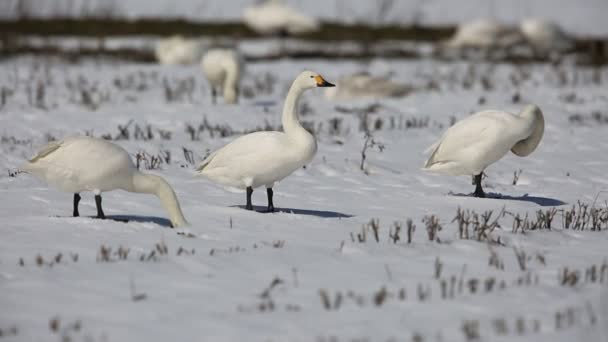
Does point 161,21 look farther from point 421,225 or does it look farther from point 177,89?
point 421,225

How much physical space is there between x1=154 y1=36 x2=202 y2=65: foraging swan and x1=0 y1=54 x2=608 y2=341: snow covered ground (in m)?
9.63

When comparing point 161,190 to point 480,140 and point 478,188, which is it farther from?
point 478,188

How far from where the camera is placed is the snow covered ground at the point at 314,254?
494cm

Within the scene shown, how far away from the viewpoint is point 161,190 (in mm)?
6996

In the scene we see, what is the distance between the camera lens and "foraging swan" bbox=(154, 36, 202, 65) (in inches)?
901

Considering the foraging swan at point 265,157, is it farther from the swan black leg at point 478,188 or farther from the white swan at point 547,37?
the white swan at point 547,37

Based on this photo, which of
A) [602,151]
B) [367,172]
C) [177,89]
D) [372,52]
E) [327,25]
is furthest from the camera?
[327,25]

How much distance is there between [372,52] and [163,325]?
→ 2229 cm

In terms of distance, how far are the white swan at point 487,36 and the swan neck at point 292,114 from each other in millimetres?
22243

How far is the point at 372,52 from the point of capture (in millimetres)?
26719

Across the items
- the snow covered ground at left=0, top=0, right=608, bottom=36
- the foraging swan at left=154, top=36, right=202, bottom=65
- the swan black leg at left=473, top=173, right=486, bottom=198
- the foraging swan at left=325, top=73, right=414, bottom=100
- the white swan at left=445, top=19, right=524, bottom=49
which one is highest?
the snow covered ground at left=0, top=0, right=608, bottom=36

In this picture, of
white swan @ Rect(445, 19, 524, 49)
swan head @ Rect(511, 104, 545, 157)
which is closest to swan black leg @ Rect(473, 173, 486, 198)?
swan head @ Rect(511, 104, 545, 157)

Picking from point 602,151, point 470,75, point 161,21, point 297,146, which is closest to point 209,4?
point 161,21

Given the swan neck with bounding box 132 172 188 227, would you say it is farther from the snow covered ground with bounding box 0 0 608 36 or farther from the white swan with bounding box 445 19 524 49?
the snow covered ground with bounding box 0 0 608 36
